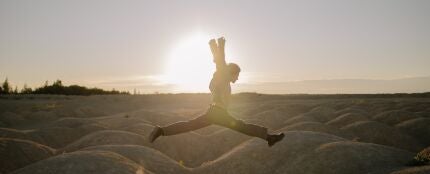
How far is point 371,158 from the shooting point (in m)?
21.1

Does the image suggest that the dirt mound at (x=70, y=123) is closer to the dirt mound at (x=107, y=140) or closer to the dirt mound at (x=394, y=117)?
the dirt mound at (x=107, y=140)

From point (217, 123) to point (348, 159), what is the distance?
11666 mm

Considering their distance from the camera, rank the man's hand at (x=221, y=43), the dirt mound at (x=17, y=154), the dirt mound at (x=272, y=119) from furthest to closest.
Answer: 1. the dirt mound at (x=272, y=119)
2. the dirt mound at (x=17, y=154)
3. the man's hand at (x=221, y=43)

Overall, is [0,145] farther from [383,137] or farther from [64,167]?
[383,137]

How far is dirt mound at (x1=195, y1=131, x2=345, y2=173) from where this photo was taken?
23250 mm

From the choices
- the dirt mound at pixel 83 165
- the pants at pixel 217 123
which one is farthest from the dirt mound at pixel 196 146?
the pants at pixel 217 123

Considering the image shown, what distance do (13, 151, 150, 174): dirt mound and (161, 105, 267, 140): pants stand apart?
5996 mm

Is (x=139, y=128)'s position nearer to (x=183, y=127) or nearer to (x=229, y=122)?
(x=183, y=127)

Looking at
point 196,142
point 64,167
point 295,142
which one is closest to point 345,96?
point 196,142

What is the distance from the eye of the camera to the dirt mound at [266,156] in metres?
23.2

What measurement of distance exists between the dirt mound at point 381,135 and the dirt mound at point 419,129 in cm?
124

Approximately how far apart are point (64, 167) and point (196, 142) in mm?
18312

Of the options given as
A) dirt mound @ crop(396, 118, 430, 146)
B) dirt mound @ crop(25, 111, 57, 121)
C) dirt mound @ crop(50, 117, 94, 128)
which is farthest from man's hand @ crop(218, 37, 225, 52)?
dirt mound @ crop(25, 111, 57, 121)

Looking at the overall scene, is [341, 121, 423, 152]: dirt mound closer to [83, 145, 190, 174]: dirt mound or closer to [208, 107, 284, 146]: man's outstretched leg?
[83, 145, 190, 174]: dirt mound
